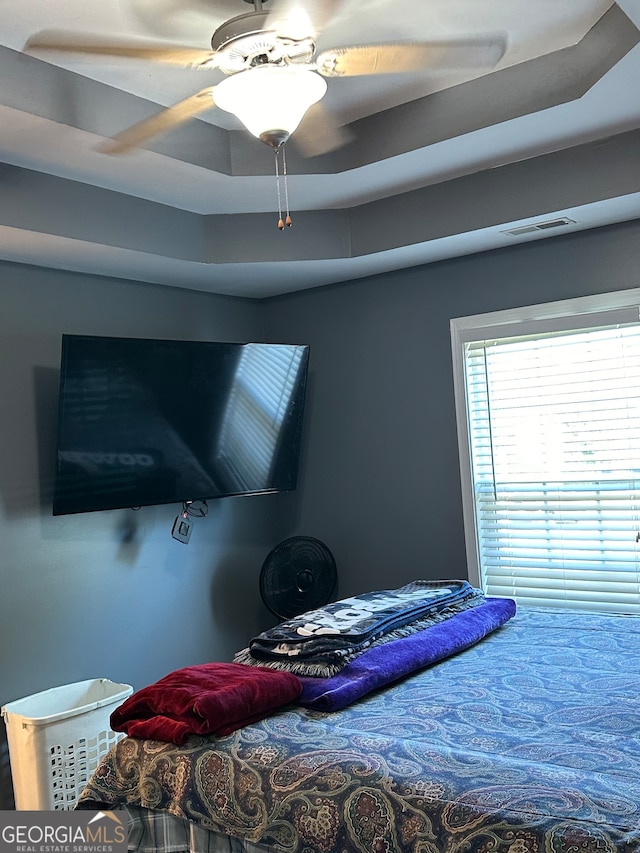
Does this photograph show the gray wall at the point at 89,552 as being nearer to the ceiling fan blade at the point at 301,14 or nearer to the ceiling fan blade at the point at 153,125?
the ceiling fan blade at the point at 153,125

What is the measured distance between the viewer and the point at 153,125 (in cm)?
291

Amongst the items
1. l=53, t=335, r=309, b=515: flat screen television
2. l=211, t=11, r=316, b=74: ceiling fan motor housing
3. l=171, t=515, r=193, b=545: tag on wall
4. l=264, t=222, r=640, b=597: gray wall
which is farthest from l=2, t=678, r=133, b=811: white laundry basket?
l=211, t=11, r=316, b=74: ceiling fan motor housing

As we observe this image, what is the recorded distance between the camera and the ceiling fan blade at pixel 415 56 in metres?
2.67

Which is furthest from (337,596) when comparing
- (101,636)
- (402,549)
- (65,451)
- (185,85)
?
(185,85)

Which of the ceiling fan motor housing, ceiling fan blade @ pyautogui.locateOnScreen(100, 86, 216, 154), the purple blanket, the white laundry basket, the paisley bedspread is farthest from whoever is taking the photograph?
the white laundry basket

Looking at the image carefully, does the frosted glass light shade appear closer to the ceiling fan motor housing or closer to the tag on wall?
the ceiling fan motor housing

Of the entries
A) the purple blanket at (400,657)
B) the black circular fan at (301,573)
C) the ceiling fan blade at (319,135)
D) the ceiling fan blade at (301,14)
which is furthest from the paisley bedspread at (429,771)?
the ceiling fan blade at (319,135)

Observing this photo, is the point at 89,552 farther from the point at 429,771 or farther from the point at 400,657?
the point at 429,771

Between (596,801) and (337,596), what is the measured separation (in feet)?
9.61

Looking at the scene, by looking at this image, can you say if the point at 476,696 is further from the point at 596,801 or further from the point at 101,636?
Result: the point at 101,636

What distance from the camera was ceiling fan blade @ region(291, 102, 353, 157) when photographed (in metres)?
3.21

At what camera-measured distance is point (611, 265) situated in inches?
143

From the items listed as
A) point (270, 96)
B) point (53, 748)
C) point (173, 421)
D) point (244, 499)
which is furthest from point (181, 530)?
point (270, 96)

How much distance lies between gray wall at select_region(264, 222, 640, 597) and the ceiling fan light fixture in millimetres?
1861
